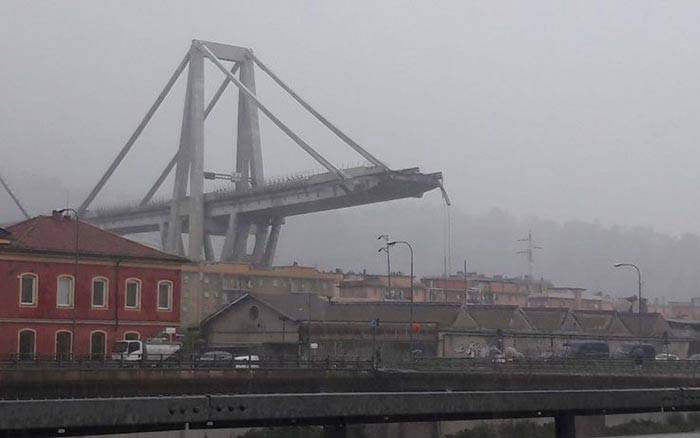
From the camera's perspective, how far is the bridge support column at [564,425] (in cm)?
661

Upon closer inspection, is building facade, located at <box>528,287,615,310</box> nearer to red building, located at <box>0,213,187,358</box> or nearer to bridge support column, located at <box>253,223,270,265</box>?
bridge support column, located at <box>253,223,270,265</box>

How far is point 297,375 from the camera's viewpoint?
4450 centimetres

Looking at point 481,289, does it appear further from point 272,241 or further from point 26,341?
point 26,341

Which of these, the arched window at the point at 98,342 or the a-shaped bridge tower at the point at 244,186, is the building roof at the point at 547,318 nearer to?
the a-shaped bridge tower at the point at 244,186

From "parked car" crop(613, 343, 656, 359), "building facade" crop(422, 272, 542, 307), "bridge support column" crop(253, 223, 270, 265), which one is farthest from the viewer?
"building facade" crop(422, 272, 542, 307)

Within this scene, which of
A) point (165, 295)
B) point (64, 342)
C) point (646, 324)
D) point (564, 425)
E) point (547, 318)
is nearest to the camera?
point (564, 425)

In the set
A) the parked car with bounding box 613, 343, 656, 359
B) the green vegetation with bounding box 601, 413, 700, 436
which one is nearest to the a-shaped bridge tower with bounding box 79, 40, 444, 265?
the parked car with bounding box 613, 343, 656, 359

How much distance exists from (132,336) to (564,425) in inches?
2058

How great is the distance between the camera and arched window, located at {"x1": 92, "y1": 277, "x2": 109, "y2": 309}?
5591cm

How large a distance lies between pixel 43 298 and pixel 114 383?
16.0 metres

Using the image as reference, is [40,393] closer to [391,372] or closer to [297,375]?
[297,375]

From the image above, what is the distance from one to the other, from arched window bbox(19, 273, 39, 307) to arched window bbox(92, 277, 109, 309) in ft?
9.32

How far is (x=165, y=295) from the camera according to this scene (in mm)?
58781

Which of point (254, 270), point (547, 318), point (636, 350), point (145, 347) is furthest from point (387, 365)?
point (254, 270)
